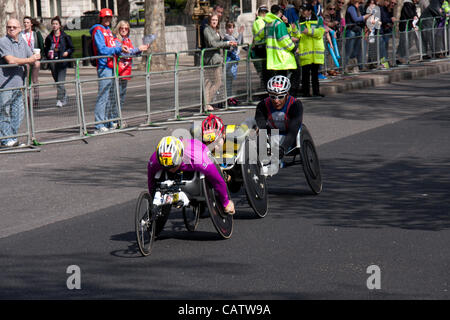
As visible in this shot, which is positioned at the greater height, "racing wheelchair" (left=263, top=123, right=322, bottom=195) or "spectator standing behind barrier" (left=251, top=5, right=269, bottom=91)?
"spectator standing behind barrier" (left=251, top=5, right=269, bottom=91)

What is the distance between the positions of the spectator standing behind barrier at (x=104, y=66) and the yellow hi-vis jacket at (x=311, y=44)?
189 inches

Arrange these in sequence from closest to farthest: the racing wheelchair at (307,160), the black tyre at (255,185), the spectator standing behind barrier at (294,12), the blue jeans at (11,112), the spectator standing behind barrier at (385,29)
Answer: the black tyre at (255,185), the racing wheelchair at (307,160), the blue jeans at (11,112), the spectator standing behind barrier at (294,12), the spectator standing behind barrier at (385,29)

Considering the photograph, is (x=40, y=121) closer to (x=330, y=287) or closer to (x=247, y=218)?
(x=247, y=218)

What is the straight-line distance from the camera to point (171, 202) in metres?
7.71

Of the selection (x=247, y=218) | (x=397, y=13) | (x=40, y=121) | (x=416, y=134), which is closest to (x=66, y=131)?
(x=40, y=121)

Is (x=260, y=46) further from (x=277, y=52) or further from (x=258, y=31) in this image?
(x=277, y=52)

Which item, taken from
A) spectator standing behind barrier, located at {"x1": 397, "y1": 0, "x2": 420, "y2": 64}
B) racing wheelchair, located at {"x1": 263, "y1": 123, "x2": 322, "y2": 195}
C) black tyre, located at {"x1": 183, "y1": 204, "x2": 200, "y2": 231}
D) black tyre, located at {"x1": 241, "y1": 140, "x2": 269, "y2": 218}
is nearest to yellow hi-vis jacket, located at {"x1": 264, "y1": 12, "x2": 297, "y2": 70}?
racing wheelchair, located at {"x1": 263, "y1": 123, "x2": 322, "y2": 195}

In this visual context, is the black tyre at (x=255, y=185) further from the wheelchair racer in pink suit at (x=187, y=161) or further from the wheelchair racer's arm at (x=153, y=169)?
the wheelchair racer's arm at (x=153, y=169)

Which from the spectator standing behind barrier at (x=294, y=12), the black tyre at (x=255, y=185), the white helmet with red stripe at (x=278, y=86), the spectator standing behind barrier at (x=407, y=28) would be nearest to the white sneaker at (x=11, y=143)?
the white helmet with red stripe at (x=278, y=86)

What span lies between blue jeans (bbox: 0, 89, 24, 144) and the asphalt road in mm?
608

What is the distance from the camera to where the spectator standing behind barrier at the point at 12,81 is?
45.3ft

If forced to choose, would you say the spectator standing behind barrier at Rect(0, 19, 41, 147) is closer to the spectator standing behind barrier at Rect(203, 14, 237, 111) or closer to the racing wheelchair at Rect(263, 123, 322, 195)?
the spectator standing behind barrier at Rect(203, 14, 237, 111)

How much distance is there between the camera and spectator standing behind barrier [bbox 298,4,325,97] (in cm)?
→ 1908

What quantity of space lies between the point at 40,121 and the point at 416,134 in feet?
19.5
